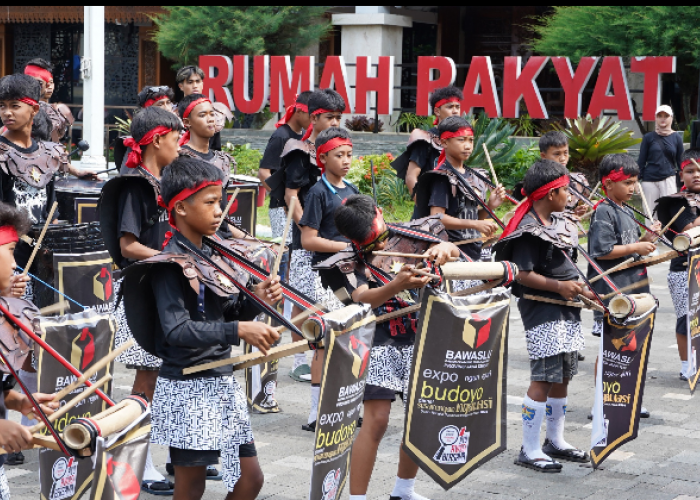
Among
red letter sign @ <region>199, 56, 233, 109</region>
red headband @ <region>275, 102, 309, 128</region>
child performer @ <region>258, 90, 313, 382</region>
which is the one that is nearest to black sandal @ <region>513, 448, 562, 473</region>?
child performer @ <region>258, 90, 313, 382</region>

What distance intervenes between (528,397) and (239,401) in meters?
2.28

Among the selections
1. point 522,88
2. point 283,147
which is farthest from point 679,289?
point 522,88

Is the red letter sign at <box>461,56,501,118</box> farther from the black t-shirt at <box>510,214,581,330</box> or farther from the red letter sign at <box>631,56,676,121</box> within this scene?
the black t-shirt at <box>510,214,581,330</box>

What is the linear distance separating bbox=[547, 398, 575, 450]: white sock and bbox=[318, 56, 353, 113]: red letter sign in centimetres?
1549

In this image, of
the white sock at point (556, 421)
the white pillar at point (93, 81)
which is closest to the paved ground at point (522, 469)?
the white sock at point (556, 421)

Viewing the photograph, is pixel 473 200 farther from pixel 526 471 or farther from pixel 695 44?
pixel 695 44

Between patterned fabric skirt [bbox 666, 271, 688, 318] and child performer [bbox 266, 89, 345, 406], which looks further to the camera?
patterned fabric skirt [bbox 666, 271, 688, 318]

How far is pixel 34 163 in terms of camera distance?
6.24 meters

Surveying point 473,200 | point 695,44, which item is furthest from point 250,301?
point 695,44

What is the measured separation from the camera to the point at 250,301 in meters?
4.06

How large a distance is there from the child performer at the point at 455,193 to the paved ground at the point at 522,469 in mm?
1316

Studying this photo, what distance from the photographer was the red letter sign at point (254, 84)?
2225 centimetres

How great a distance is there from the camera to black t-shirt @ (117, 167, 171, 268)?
5031 millimetres

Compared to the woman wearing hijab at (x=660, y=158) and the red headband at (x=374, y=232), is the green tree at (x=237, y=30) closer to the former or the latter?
the woman wearing hijab at (x=660, y=158)
